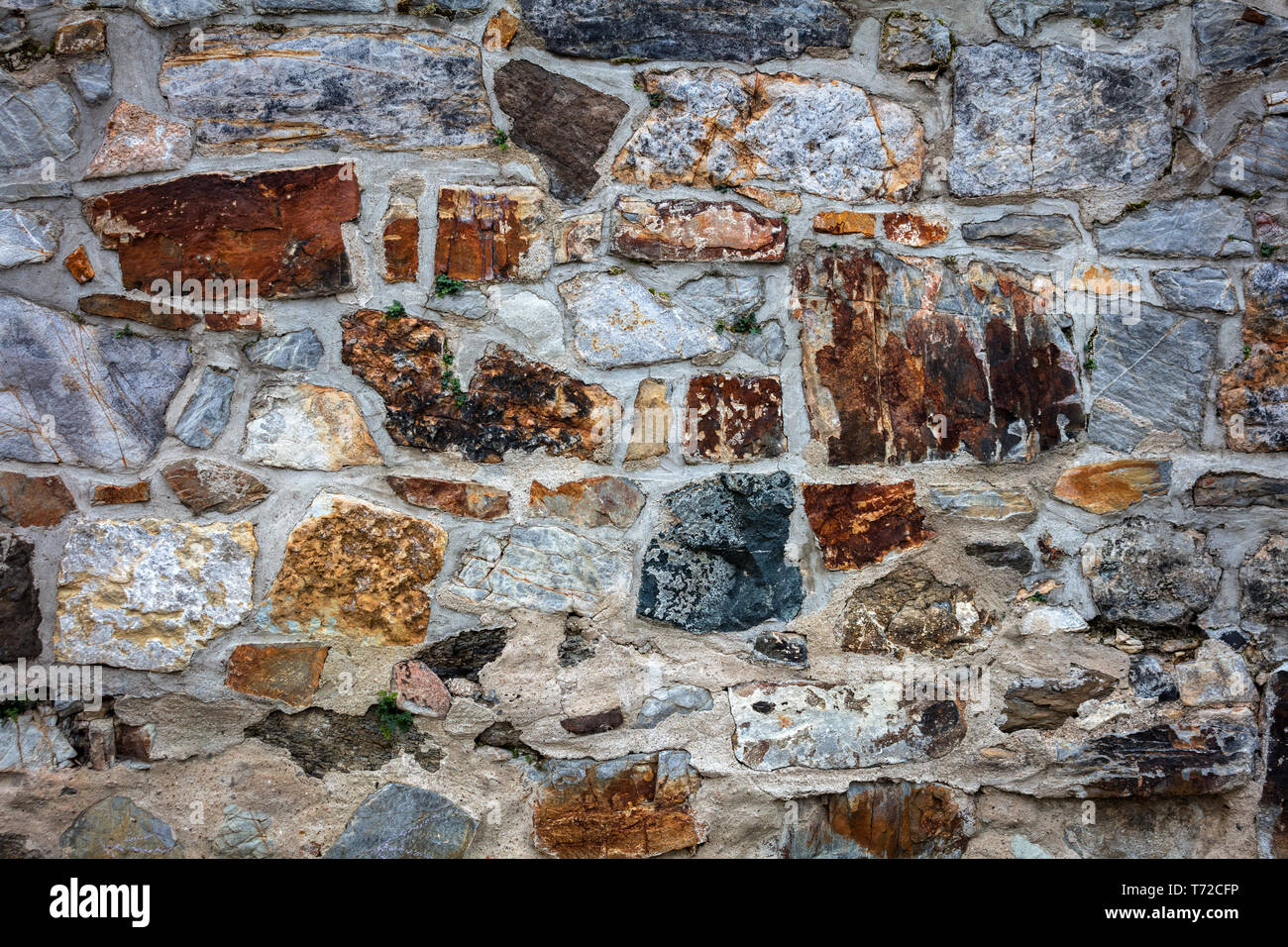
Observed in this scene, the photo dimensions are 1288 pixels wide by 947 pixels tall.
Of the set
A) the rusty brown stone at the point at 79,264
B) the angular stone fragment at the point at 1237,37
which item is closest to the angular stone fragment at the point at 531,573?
the rusty brown stone at the point at 79,264

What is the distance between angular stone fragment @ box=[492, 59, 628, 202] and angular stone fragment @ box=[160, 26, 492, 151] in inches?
3.0

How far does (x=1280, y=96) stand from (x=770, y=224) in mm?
1361

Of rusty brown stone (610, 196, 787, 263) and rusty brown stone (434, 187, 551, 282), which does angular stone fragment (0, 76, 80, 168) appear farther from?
rusty brown stone (610, 196, 787, 263)

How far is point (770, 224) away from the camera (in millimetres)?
2191

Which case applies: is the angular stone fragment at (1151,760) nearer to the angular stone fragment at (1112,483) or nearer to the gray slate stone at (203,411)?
the angular stone fragment at (1112,483)

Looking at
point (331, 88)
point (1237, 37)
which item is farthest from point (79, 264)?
point (1237, 37)

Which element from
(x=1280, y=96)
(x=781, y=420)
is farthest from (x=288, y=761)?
(x=1280, y=96)

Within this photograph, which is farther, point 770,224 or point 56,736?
point 770,224

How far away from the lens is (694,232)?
217 centimetres

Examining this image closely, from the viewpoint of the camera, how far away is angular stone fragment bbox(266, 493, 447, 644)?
6.86 feet

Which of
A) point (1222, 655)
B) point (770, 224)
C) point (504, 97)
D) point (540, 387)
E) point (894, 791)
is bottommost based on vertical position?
point (894, 791)

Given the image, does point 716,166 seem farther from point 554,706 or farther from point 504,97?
point 554,706

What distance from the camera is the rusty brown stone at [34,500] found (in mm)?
2010

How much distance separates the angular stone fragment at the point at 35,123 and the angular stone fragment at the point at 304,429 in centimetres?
71
